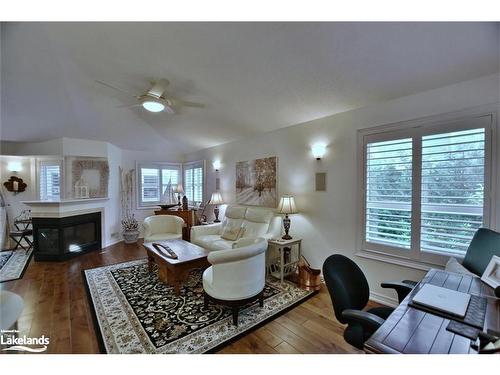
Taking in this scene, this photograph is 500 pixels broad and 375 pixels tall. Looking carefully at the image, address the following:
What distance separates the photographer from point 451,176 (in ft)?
6.66

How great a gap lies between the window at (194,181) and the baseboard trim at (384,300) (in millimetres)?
4324

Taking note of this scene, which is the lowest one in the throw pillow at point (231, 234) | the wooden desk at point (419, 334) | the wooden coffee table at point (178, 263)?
the wooden coffee table at point (178, 263)

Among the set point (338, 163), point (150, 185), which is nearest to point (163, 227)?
point (150, 185)

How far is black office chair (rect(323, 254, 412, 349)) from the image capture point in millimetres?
1237

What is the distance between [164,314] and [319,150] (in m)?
2.77

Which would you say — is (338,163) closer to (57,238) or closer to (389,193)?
(389,193)

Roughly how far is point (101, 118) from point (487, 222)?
18.9 feet

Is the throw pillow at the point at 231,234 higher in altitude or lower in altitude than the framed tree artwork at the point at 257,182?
lower

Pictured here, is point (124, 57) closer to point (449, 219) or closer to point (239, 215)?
point (239, 215)

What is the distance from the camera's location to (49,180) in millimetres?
4590

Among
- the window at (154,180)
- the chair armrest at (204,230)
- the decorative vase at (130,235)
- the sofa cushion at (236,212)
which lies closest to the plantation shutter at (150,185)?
the window at (154,180)

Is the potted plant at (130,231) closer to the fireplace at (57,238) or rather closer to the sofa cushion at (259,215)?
the fireplace at (57,238)

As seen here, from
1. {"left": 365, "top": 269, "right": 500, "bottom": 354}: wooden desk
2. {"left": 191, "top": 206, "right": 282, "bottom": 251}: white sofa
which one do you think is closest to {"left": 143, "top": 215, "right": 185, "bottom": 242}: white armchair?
{"left": 191, "top": 206, "right": 282, "bottom": 251}: white sofa

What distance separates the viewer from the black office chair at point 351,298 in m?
1.24
